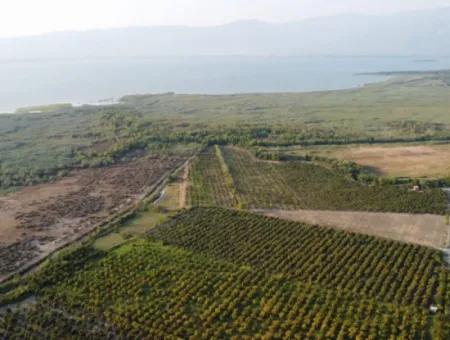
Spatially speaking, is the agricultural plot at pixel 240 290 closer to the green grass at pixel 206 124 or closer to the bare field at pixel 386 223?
the bare field at pixel 386 223

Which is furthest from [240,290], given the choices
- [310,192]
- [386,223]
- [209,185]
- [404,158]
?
[404,158]

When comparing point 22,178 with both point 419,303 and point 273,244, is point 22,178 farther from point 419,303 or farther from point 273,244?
point 419,303

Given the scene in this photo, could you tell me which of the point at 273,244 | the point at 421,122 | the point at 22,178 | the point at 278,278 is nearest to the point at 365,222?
the point at 273,244

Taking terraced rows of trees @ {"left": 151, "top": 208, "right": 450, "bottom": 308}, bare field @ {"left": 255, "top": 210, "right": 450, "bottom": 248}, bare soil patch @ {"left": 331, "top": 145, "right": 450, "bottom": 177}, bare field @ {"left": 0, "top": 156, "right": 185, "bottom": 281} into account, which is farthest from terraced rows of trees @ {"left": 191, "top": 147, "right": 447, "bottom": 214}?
bare soil patch @ {"left": 331, "top": 145, "right": 450, "bottom": 177}

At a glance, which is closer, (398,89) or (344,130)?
(344,130)

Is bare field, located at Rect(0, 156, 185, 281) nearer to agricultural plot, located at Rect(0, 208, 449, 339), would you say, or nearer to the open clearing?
agricultural plot, located at Rect(0, 208, 449, 339)

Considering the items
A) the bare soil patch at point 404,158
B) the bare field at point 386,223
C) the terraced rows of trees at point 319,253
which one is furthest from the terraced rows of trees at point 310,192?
the bare soil patch at point 404,158

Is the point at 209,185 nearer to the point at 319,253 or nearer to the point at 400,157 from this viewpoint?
the point at 319,253
